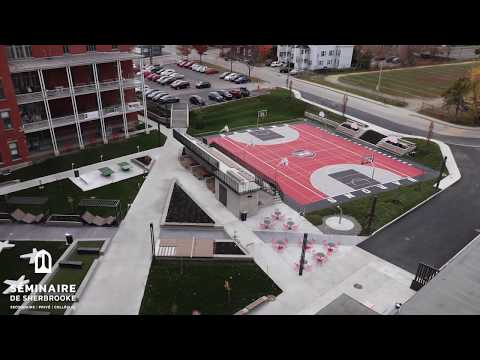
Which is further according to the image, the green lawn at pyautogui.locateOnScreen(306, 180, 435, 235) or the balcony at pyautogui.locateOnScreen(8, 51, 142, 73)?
the balcony at pyautogui.locateOnScreen(8, 51, 142, 73)

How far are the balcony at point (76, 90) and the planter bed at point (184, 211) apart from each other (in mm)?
14298

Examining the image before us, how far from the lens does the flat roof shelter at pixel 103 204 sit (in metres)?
27.1

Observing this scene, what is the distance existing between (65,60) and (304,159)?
2335 cm

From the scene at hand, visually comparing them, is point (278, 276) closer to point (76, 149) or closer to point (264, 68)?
point (76, 149)

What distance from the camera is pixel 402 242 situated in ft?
82.3

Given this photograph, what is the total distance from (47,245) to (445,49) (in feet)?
319

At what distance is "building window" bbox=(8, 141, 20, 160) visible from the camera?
109 ft

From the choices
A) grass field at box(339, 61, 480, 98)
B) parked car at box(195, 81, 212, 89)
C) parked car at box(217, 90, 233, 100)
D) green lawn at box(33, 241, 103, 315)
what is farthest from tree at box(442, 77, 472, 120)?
green lawn at box(33, 241, 103, 315)

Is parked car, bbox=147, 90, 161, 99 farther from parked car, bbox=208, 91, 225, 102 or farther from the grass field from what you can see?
the grass field

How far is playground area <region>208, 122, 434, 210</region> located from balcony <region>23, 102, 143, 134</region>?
9.00m

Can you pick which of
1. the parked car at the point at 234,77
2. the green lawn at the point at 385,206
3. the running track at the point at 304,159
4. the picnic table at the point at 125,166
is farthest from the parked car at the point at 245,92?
the green lawn at the point at 385,206

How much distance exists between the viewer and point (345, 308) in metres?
18.0

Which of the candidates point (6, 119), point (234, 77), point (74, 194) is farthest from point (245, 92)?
point (74, 194)

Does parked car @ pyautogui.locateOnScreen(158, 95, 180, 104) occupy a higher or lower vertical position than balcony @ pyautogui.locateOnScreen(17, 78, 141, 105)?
lower
